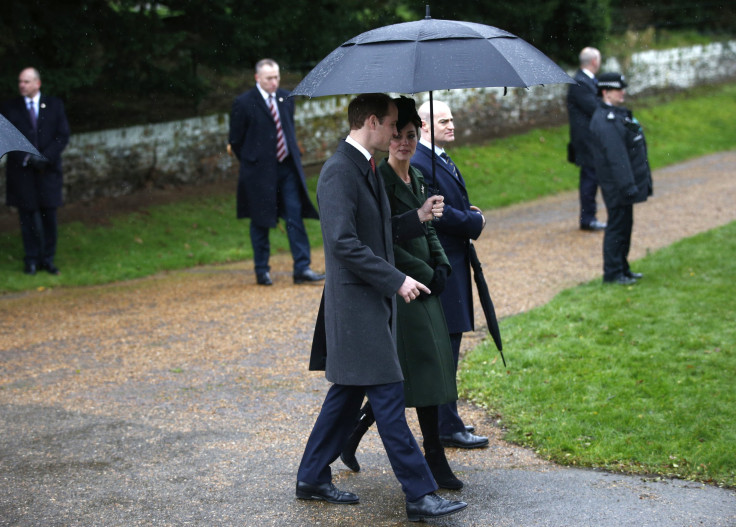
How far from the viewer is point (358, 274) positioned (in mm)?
4500

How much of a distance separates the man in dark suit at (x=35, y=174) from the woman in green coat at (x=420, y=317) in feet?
23.0

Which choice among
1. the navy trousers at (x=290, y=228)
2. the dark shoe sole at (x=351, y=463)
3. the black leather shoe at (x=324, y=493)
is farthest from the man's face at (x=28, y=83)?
the black leather shoe at (x=324, y=493)

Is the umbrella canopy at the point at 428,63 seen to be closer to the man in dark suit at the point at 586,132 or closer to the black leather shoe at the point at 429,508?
the black leather shoe at the point at 429,508

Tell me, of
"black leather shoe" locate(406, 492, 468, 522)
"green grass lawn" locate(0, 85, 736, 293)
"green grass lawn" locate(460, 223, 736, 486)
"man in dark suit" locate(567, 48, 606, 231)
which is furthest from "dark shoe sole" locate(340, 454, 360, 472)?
"man in dark suit" locate(567, 48, 606, 231)

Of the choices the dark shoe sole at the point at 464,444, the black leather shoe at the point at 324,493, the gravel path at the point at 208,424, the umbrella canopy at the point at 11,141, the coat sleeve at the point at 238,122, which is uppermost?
the umbrella canopy at the point at 11,141

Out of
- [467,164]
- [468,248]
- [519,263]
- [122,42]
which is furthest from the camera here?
[467,164]

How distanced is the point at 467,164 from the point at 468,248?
1146 centimetres

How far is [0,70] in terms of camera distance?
11.8 m

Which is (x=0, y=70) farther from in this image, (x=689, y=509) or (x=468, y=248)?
(x=689, y=509)

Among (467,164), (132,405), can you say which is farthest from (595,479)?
(467,164)

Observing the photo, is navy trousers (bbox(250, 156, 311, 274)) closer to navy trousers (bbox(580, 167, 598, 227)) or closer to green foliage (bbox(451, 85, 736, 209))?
navy trousers (bbox(580, 167, 598, 227))

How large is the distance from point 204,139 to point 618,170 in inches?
290

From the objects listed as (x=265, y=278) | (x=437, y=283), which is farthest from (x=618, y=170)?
(x=437, y=283)

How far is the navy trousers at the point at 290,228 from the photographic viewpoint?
33.4 feet
